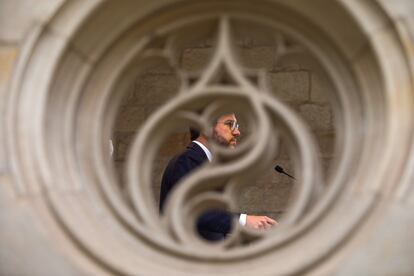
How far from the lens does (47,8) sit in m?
2.92

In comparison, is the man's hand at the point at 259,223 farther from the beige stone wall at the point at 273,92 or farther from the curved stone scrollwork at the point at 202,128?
the beige stone wall at the point at 273,92

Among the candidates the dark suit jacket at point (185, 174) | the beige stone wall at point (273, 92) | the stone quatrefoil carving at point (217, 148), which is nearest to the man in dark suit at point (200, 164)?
the dark suit jacket at point (185, 174)

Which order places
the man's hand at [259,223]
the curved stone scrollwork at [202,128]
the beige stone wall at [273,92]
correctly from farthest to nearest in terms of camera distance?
the beige stone wall at [273,92]
the man's hand at [259,223]
the curved stone scrollwork at [202,128]

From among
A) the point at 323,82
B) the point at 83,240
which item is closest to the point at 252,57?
the point at 323,82

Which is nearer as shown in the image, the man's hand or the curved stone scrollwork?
the curved stone scrollwork

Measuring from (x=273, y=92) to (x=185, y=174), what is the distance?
145 cm

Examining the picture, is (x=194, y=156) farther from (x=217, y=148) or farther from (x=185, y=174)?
(x=217, y=148)

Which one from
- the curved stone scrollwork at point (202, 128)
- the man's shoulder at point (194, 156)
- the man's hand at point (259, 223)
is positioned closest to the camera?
the curved stone scrollwork at point (202, 128)

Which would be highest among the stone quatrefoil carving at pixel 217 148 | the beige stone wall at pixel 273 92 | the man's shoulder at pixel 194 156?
the beige stone wall at pixel 273 92

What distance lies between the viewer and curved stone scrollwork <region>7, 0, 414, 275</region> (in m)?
2.74

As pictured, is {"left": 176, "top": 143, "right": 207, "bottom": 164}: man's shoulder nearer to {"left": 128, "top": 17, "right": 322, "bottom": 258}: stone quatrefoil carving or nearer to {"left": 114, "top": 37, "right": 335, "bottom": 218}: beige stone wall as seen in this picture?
{"left": 128, "top": 17, "right": 322, "bottom": 258}: stone quatrefoil carving

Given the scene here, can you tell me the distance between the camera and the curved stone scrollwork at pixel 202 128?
8.99 feet

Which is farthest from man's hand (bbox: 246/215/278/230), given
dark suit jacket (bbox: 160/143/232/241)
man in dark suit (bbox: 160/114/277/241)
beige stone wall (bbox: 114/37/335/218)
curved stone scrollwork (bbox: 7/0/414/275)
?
beige stone wall (bbox: 114/37/335/218)

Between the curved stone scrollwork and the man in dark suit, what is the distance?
1.78ft
